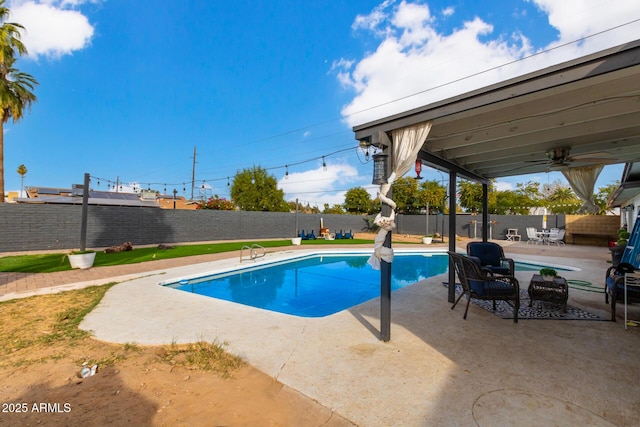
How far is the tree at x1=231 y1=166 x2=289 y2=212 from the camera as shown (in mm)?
24297

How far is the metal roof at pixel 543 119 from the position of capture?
2303 mm

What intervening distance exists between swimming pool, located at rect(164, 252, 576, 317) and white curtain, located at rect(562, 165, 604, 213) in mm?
4061

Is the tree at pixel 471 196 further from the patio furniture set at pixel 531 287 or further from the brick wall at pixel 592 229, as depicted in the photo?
the patio furniture set at pixel 531 287

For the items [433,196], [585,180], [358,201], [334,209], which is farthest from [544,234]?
[334,209]

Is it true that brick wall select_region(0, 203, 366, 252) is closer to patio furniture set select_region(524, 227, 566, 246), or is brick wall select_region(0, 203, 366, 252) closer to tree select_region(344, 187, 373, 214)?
tree select_region(344, 187, 373, 214)

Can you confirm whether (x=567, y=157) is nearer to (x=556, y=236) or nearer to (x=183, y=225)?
(x=556, y=236)

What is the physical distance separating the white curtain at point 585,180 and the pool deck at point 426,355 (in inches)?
79.6

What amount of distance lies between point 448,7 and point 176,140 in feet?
80.1

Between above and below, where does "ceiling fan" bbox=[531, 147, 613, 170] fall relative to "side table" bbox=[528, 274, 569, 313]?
above

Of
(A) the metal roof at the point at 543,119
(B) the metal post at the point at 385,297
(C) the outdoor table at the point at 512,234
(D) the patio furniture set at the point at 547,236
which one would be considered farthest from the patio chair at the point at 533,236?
(B) the metal post at the point at 385,297

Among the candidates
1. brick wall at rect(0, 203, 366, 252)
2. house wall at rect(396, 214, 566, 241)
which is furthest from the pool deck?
house wall at rect(396, 214, 566, 241)

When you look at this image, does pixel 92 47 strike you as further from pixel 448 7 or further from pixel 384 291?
pixel 384 291

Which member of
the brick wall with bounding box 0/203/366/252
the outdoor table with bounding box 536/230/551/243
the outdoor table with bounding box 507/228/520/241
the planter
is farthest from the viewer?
the outdoor table with bounding box 507/228/520/241

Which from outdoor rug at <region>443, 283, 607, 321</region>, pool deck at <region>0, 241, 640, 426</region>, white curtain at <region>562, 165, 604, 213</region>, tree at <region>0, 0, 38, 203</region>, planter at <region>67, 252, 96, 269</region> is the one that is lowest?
pool deck at <region>0, 241, 640, 426</region>
